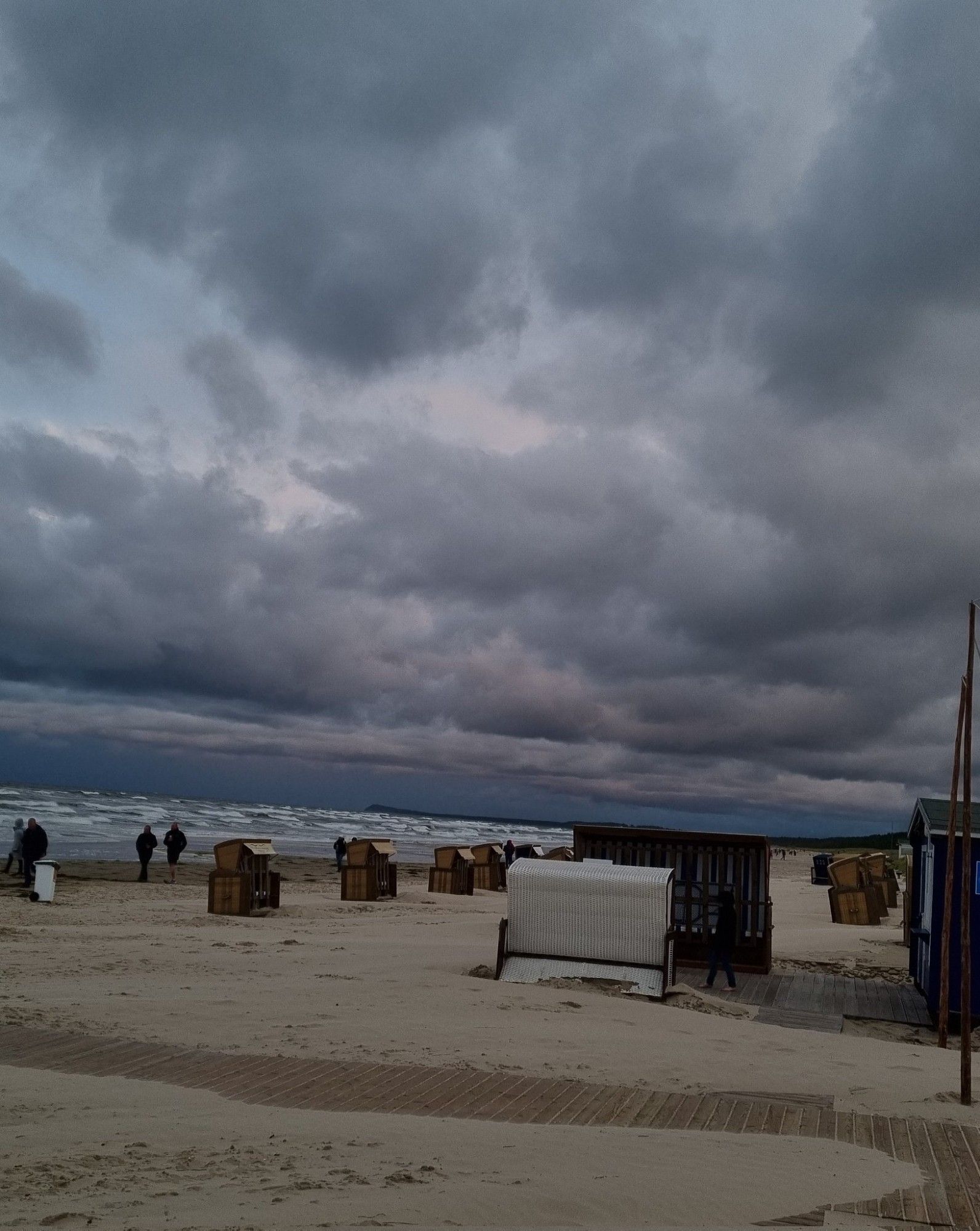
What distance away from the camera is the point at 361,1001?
462 inches

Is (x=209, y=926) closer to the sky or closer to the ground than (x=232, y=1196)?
closer to the ground

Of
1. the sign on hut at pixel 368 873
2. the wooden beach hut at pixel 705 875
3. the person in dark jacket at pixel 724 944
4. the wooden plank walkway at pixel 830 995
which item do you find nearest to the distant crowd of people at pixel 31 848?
the sign on hut at pixel 368 873

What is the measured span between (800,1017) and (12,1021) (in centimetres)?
883

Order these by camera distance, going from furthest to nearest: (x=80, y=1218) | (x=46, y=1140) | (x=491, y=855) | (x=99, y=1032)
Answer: (x=491, y=855) < (x=99, y=1032) < (x=46, y=1140) < (x=80, y=1218)

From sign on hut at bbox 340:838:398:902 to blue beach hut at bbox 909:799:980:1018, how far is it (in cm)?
1481

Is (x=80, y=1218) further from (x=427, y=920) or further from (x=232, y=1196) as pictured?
(x=427, y=920)

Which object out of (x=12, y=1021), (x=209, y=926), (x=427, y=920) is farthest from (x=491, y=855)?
(x=12, y=1021)

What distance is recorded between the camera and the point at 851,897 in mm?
26078

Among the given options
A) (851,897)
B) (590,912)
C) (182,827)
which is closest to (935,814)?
(590,912)

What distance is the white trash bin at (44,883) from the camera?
2389 centimetres

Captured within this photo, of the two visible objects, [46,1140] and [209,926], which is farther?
[209,926]

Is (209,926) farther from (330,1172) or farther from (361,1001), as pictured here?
(330,1172)

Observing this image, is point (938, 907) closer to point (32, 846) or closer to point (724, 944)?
point (724, 944)

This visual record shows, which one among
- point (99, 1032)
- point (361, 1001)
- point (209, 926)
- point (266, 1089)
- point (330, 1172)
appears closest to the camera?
point (330, 1172)
